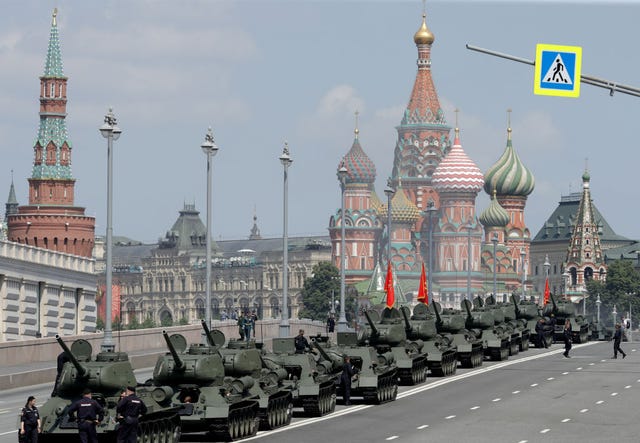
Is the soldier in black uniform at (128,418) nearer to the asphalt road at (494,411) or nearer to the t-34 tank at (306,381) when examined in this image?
the asphalt road at (494,411)

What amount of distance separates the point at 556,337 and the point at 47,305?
1459 inches

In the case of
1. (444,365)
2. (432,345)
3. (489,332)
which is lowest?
(444,365)

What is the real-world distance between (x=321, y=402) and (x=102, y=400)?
29.8 feet

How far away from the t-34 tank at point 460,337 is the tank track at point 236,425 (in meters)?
21.0

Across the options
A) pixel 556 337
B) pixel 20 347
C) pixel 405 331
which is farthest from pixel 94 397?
pixel 556 337

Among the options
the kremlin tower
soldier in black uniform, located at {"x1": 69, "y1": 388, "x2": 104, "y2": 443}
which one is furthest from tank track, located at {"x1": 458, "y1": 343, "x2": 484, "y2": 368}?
the kremlin tower

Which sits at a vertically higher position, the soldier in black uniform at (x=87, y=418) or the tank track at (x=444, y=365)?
the tank track at (x=444, y=365)

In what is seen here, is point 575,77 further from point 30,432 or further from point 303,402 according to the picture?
point 30,432

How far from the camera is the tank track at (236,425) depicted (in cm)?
3541

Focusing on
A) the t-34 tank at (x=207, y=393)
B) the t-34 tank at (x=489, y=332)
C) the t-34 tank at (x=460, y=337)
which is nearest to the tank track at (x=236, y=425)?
the t-34 tank at (x=207, y=393)

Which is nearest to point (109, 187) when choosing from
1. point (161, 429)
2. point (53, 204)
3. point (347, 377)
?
point (347, 377)

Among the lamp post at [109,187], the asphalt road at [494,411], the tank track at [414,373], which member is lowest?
the asphalt road at [494,411]

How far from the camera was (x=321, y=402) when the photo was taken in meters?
42.0

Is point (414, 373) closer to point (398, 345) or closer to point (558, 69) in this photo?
point (398, 345)
